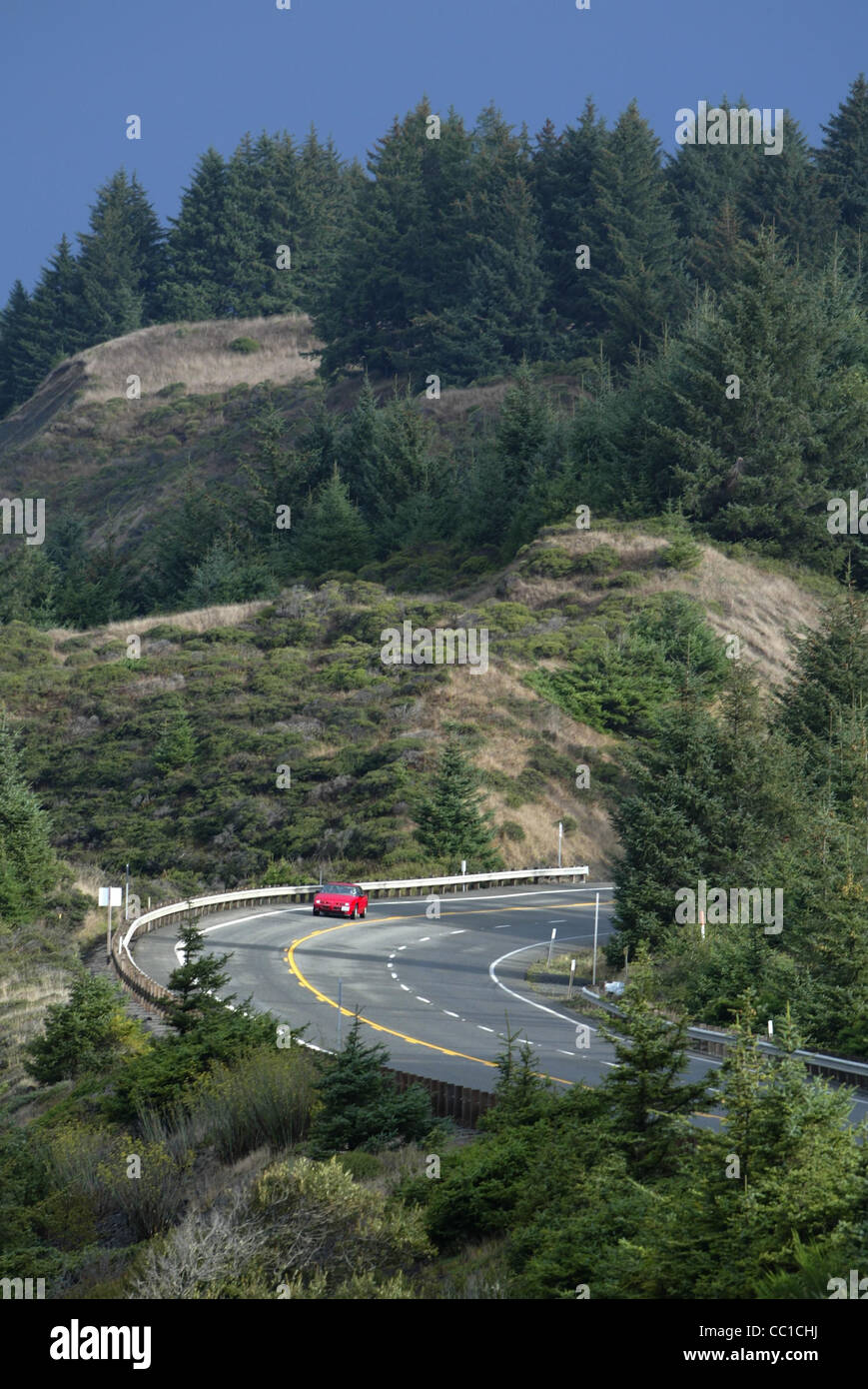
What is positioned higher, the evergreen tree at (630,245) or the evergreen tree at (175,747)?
the evergreen tree at (630,245)

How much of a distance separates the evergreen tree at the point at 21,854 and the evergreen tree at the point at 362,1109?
22.9m

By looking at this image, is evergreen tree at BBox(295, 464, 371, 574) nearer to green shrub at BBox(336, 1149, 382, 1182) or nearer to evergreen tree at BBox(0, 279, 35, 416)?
green shrub at BBox(336, 1149, 382, 1182)

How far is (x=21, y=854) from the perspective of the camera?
40.7 metres

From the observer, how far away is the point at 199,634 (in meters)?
72.6

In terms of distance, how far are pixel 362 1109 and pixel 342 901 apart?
81.2 ft

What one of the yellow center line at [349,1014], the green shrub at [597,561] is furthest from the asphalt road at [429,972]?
the green shrub at [597,561]

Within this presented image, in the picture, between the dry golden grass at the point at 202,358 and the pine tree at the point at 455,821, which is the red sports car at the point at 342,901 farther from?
the dry golden grass at the point at 202,358

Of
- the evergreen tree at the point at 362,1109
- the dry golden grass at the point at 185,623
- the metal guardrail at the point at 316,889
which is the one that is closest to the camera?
the evergreen tree at the point at 362,1109

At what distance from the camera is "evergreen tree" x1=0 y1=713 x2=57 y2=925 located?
38.9 metres

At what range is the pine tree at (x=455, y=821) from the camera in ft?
158

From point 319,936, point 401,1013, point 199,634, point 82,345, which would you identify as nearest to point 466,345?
point 199,634

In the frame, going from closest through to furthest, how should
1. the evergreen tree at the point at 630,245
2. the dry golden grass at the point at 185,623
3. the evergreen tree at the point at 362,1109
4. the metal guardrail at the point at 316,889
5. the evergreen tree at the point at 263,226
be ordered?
the evergreen tree at the point at 362,1109 < the metal guardrail at the point at 316,889 < the dry golden grass at the point at 185,623 < the evergreen tree at the point at 630,245 < the evergreen tree at the point at 263,226

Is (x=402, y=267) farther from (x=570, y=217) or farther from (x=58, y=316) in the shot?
(x=58, y=316)

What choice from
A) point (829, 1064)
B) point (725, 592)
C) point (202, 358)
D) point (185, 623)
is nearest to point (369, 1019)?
point (829, 1064)
